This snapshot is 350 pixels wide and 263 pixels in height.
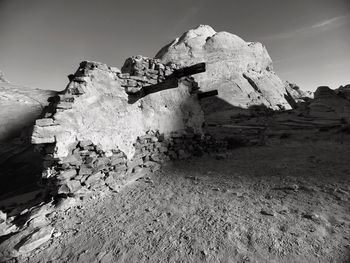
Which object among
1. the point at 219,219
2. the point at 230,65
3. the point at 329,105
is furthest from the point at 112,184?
the point at 230,65

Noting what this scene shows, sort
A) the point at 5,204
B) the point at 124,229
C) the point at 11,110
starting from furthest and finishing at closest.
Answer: the point at 11,110 → the point at 5,204 → the point at 124,229

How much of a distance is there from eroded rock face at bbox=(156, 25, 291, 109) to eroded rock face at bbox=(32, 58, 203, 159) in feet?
33.4

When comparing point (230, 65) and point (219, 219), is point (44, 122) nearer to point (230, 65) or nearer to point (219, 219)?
point (219, 219)

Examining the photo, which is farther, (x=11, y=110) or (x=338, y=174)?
(x=11, y=110)

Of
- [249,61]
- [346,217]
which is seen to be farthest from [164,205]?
[249,61]

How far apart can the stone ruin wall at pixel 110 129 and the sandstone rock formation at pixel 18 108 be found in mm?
3512

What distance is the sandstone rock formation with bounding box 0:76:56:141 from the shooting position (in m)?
6.04

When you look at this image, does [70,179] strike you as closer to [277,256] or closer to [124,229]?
[124,229]

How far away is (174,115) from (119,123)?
1544 millimetres

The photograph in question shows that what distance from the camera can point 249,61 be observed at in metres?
17.8

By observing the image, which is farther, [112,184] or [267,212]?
[112,184]

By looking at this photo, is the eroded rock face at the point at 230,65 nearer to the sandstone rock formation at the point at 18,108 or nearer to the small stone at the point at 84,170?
the sandstone rock formation at the point at 18,108

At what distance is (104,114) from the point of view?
369 centimetres

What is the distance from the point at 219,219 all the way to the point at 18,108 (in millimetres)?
7475
